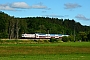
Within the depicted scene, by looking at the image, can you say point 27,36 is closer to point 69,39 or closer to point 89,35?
point 69,39

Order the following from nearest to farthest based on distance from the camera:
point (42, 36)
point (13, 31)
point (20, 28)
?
point (42, 36) → point (13, 31) → point (20, 28)

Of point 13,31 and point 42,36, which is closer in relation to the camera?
point 42,36

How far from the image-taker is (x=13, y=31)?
163 m

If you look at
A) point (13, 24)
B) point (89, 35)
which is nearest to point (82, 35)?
point (89, 35)

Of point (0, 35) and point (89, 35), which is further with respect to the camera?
point (89, 35)

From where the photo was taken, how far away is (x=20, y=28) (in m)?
179

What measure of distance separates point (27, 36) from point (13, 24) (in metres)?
25.0

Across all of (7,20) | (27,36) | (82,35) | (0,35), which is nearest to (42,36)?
(27,36)

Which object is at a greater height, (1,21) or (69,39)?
(1,21)

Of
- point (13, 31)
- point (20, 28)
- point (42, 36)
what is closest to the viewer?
point (42, 36)

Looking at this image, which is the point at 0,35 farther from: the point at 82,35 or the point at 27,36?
the point at 82,35

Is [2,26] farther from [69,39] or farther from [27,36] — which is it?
[69,39]

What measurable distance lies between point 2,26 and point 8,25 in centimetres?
413

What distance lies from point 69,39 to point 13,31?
3177 centimetres
